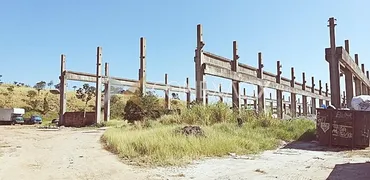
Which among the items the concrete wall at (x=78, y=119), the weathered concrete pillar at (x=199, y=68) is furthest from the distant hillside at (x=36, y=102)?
the weathered concrete pillar at (x=199, y=68)

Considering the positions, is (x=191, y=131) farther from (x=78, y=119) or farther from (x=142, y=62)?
(x=78, y=119)

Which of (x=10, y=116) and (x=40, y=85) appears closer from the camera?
(x=10, y=116)

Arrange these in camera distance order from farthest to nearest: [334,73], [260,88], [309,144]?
[260,88], [334,73], [309,144]

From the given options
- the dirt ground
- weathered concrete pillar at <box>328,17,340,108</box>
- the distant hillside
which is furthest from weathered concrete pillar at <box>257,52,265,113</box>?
the distant hillside

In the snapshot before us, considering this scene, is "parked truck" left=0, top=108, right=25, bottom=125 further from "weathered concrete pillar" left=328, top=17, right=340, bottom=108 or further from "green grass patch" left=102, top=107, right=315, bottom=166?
"weathered concrete pillar" left=328, top=17, right=340, bottom=108

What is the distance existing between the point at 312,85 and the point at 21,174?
3218cm

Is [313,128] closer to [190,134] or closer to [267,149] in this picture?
[267,149]

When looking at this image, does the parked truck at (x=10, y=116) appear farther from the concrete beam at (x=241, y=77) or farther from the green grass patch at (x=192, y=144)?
the green grass patch at (x=192, y=144)

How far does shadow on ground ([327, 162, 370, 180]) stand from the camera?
233 inches

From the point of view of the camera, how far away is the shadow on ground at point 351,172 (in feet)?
19.4

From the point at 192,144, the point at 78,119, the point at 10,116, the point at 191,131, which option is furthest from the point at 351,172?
the point at 10,116

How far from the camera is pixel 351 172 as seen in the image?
20.9ft

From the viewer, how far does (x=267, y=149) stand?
32.9ft

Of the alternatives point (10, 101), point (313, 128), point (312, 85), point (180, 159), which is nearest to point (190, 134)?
point (180, 159)
